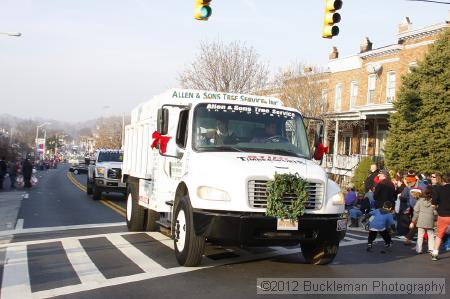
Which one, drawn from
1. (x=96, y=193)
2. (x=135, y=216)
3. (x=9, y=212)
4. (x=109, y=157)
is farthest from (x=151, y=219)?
(x=109, y=157)

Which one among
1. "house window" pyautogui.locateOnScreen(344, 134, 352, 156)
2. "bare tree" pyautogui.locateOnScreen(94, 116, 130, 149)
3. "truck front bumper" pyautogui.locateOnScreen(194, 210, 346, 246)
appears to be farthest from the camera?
"bare tree" pyautogui.locateOnScreen(94, 116, 130, 149)

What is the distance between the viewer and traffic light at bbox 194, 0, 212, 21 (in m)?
12.9

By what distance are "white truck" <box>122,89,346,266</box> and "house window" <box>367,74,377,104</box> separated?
23.6 metres

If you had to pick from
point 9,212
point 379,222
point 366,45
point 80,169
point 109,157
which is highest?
point 366,45

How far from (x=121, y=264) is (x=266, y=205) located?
8.31 ft

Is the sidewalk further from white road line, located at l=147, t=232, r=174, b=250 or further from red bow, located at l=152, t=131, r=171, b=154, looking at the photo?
red bow, located at l=152, t=131, r=171, b=154

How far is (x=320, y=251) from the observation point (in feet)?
28.8

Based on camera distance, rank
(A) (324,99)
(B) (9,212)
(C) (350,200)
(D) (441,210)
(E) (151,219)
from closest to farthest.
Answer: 1. (D) (441,210)
2. (E) (151,219)
3. (C) (350,200)
4. (B) (9,212)
5. (A) (324,99)

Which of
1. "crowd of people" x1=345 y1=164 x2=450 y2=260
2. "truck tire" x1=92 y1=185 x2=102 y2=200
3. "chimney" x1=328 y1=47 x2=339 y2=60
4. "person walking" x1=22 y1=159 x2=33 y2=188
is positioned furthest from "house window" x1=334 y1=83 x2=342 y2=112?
"crowd of people" x1=345 y1=164 x2=450 y2=260

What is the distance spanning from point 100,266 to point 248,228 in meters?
2.44

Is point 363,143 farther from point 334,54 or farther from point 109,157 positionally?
point 109,157

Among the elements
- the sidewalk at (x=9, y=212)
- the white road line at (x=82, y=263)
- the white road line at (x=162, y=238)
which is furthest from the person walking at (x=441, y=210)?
the sidewalk at (x=9, y=212)

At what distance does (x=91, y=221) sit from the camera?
14461mm

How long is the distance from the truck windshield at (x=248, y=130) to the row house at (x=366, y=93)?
19.3m
